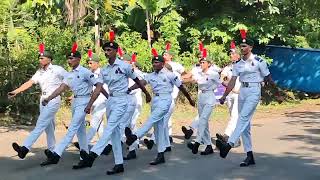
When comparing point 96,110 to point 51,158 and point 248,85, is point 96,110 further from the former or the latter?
point 248,85

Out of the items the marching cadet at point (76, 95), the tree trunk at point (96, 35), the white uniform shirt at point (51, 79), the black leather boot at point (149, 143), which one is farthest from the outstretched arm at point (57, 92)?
the tree trunk at point (96, 35)

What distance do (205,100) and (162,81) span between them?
122 centimetres

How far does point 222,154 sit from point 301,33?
1537cm

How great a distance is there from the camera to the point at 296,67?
22422 millimetres

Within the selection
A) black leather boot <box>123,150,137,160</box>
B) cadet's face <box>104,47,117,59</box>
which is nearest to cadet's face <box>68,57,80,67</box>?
cadet's face <box>104,47,117,59</box>

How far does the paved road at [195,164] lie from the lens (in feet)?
28.5

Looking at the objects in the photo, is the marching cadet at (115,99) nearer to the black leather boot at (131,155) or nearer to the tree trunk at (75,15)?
the black leather boot at (131,155)

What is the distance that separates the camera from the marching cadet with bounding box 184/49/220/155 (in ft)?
34.7

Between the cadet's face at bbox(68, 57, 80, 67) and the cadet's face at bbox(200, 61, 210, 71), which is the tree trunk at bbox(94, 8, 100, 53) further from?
the cadet's face at bbox(68, 57, 80, 67)

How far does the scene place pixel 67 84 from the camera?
31.0 ft

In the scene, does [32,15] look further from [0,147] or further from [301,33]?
[301,33]

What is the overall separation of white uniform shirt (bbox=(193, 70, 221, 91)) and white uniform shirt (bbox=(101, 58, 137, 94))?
204cm

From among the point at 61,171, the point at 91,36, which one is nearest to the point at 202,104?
the point at 61,171

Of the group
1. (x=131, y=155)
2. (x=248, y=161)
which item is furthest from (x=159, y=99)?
(x=248, y=161)
